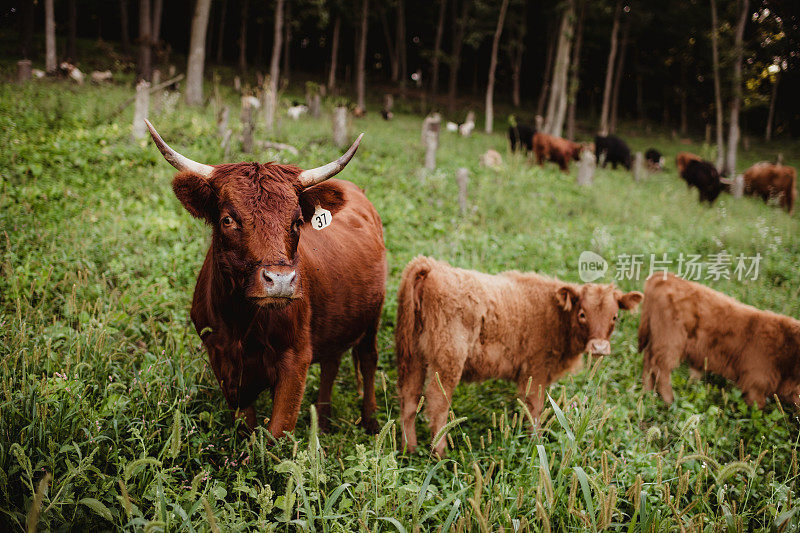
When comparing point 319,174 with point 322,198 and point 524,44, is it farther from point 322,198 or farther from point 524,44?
point 524,44

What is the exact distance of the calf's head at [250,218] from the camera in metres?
2.44

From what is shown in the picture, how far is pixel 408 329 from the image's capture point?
12.7ft

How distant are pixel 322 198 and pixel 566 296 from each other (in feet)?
8.35

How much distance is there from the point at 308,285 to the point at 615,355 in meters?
4.18

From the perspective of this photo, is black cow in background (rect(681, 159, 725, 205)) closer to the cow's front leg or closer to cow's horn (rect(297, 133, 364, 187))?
cow's horn (rect(297, 133, 364, 187))

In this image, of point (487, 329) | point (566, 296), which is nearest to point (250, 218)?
point (487, 329)

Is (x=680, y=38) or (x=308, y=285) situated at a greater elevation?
(x=680, y=38)

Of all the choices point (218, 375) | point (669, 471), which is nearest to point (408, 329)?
point (218, 375)

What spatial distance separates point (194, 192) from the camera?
271 centimetres

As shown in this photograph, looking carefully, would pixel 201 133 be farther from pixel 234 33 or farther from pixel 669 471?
pixel 234 33

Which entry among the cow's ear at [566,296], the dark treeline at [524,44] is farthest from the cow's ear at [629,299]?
the dark treeline at [524,44]
